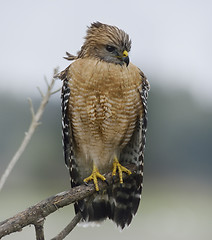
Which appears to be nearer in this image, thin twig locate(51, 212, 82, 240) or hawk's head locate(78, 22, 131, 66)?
thin twig locate(51, 212, 82, 240)

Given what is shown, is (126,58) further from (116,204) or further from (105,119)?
(116,204)

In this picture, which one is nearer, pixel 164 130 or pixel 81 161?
pixel 81 161

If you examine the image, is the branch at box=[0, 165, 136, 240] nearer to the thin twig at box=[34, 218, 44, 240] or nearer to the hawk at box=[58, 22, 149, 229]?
the thin twig at box=[34, 218, 44, 240]

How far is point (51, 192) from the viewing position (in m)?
41.2

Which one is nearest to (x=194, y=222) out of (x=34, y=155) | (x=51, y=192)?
(x=51, y=192)

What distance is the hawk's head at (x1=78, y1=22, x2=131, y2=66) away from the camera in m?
6.31

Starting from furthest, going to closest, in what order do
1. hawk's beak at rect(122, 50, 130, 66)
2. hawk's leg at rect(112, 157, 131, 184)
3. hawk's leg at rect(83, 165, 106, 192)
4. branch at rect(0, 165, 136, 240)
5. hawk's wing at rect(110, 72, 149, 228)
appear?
1. hawk's wing at rect(110, 72, 149, 228)
2. hawk's leg at rect(112, 157, 131, 184)
3. hawk's leg at rect(83, 165, 106, 192)
4. hawk's beak at rect(122, 50, 130, 66)
5. branch at rect(0, 165, 136, 240)

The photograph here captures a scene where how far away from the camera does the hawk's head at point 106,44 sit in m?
6.31

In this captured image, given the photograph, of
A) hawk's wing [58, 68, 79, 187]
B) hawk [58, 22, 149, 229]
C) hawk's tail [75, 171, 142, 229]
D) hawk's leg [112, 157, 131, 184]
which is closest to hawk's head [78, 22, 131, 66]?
hawk [58, 22, 149, 229]

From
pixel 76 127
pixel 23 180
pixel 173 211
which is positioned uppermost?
pixel 76 127

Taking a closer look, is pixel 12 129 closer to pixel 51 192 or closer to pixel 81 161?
pixel 51 192

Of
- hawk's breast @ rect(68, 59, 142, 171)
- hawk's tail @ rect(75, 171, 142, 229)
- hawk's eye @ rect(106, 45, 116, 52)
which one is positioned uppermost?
hawk's eye @ rect(106, 45, 116, 52)

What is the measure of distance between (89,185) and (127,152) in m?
0.93

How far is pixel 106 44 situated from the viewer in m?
6.41
